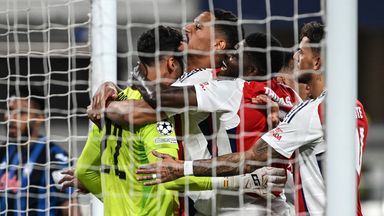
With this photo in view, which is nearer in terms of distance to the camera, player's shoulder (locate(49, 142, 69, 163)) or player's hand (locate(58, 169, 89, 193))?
player's hand (locate(58, 169, 89, 193))

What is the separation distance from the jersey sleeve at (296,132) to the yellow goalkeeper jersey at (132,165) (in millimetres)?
483

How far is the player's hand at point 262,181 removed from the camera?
4.76 meters

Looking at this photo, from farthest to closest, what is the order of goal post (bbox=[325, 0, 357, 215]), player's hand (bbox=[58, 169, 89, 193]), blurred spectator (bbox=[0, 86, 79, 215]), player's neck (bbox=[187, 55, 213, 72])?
blurred spectator (bbox=[0, 86, 79, 215]) < player's hand (bbox=[58, 169, 89, 193]) < player's neck (bbox=[187, 55, 213, 72]) < goal post (bbox=[325, 0, 357, 215])

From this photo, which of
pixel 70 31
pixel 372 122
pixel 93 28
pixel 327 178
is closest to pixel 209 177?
pixel 327 178

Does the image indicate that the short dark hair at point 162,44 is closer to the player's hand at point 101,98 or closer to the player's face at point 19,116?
the player's hand at point 101,98

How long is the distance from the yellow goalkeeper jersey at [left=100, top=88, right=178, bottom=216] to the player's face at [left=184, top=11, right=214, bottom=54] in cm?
35

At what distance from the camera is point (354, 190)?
166 inches

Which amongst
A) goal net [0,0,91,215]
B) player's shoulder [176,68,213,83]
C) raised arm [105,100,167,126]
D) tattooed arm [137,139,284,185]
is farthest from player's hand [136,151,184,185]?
goal net [0,0,91,215]

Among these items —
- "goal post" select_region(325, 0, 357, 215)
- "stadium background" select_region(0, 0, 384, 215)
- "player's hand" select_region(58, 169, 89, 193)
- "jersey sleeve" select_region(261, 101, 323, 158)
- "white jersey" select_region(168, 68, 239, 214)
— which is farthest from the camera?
"stadium background" select_region(0, 0, 384, 215)

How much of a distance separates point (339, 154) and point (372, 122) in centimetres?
1146

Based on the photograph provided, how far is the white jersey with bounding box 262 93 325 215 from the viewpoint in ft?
15.1

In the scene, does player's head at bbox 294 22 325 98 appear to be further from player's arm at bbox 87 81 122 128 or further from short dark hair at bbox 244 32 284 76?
player's arm at bbox 87 81 122 128

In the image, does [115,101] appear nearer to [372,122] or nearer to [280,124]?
[280,124]

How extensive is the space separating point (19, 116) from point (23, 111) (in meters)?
0.04
